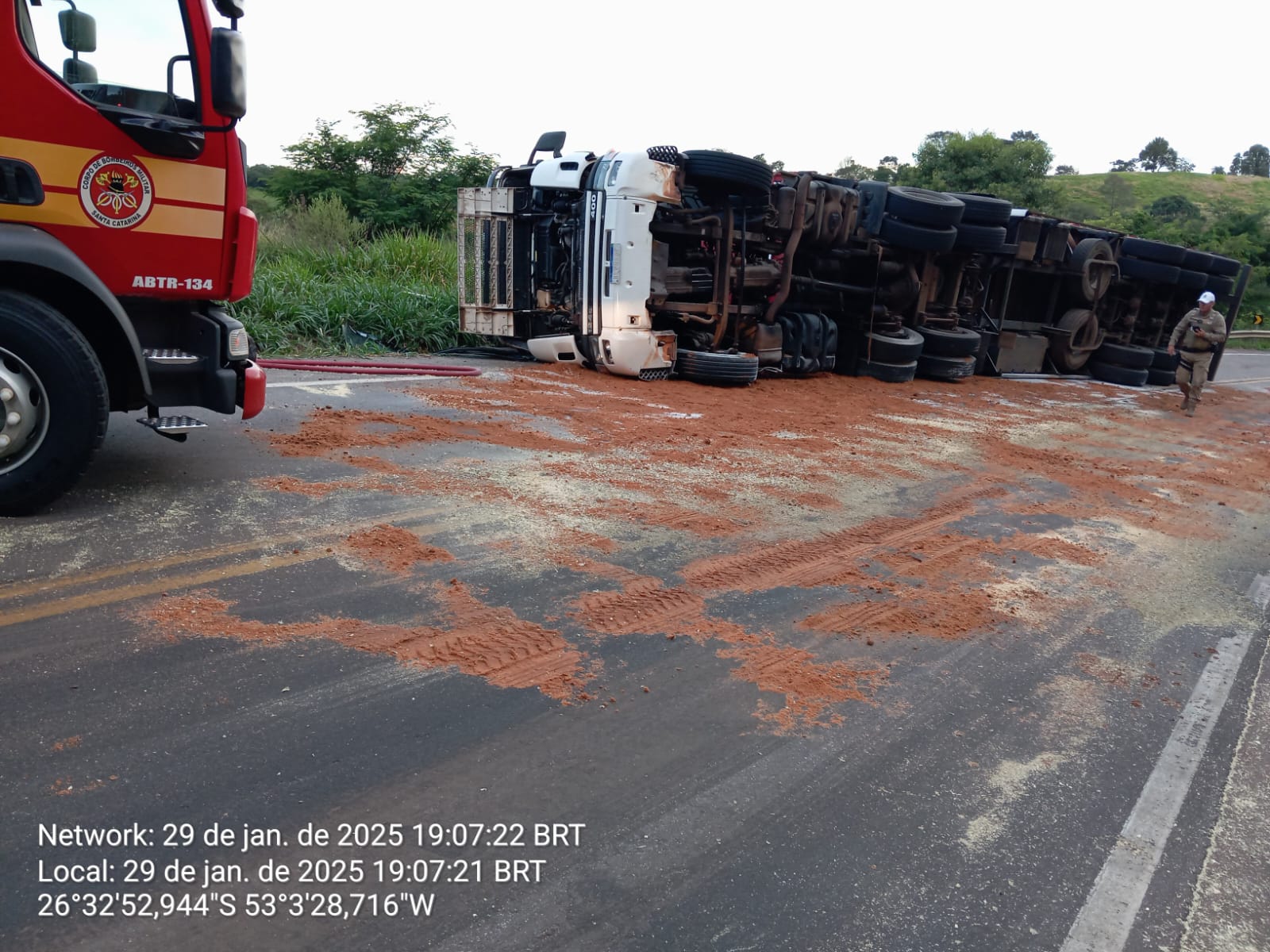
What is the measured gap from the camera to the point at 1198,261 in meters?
17.5

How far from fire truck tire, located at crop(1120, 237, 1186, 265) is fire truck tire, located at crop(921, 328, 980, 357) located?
5.15 m

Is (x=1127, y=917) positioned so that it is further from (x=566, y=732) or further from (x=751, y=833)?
(x=566, y=732)

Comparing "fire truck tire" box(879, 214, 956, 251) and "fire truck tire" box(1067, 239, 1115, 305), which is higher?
"fire truck tire" box(879, 214, 956, 251)

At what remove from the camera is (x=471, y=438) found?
22.7 ft

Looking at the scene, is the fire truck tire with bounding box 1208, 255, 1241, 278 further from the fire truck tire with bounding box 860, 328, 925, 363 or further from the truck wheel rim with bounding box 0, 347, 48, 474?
the truck wheel rim with bounding box 0, 347, 48, 474

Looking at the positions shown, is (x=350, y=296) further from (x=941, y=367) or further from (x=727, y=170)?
(x=941, y=367)

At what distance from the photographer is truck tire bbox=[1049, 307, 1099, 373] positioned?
54.4 feet

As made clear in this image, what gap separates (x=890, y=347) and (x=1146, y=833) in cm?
1090

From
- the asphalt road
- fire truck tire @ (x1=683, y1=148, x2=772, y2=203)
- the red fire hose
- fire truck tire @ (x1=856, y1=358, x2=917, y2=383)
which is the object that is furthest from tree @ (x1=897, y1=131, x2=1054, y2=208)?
the asphalt road

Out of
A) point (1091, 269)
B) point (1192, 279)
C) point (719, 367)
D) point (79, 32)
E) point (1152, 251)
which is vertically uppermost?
point (79, 32)

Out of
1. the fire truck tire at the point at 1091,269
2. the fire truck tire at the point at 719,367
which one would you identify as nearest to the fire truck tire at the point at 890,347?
the fire truck tire at the point at 719,367

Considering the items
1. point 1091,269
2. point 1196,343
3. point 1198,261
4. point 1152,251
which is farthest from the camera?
point 1198,261

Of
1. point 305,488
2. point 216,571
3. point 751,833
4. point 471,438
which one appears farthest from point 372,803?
point 471,438

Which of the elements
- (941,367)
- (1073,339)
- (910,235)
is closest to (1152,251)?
(1073,339)
